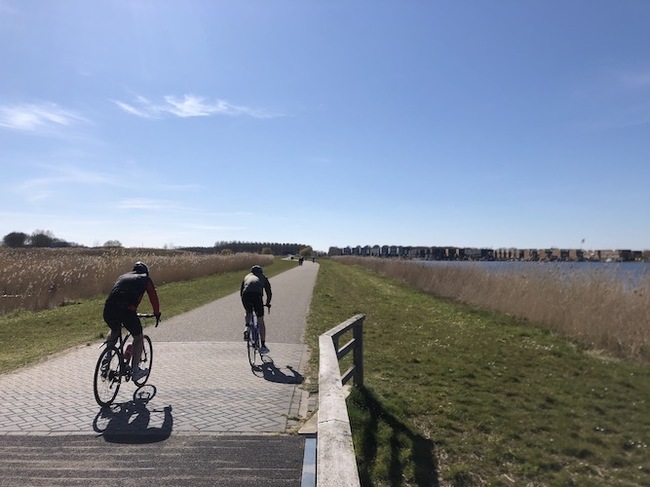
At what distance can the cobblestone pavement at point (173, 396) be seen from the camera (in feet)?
19.2

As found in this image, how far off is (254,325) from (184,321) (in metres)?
6.04

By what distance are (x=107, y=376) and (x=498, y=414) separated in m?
5.02

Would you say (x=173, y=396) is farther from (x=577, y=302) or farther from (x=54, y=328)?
(x=577, y=302)

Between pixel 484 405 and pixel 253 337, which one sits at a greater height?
pixel 253 337

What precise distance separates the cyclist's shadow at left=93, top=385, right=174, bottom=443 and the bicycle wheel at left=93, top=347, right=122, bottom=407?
0.15 meters

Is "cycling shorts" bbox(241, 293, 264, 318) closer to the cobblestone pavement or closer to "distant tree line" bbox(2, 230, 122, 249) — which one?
the cobblestone pavement

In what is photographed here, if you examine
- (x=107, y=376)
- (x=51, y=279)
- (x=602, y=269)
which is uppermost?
(x=602, y=269)

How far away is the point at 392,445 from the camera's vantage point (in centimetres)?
546

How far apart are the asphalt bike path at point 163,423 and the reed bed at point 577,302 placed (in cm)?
708

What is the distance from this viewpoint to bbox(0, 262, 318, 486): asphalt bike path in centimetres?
460

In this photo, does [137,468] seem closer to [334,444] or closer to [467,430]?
Answer: [334,444]

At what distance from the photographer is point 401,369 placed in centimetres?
932

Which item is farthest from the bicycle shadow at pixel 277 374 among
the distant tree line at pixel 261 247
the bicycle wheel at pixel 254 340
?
the distant tree line at pixel 261 247

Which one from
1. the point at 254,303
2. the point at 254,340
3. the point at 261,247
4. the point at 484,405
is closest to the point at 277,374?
the point at 254,340
